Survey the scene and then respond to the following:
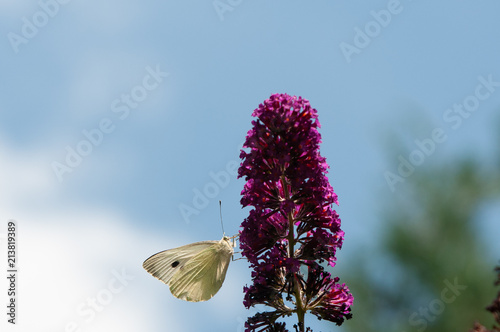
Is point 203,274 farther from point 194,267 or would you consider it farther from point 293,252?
point 293,252

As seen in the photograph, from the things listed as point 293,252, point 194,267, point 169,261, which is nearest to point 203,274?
point 194,267

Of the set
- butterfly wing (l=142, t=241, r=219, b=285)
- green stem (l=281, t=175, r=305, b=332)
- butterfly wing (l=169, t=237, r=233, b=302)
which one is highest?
butterfly wing (l=142, t=241, r=219, b=285)

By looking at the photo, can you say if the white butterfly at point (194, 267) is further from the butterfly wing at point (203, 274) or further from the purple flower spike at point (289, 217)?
the purple flower spike at point (289, 217)

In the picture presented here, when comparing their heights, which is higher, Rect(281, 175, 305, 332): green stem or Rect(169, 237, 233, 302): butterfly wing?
Rect(169, 237, 233, 302): butterfly wing

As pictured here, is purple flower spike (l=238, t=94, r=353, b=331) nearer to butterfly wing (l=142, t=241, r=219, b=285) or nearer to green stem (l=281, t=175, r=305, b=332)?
green stem (l=281, t=175, r=305, b=332)

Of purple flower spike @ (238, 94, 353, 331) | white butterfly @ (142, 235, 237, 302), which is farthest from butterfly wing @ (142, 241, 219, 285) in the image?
purple flower spike @ (238, 94, 353, 331)

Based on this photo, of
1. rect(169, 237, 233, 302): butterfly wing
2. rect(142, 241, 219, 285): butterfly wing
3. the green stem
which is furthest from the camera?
rect(142, 241, 219, 285): butterfly wing
